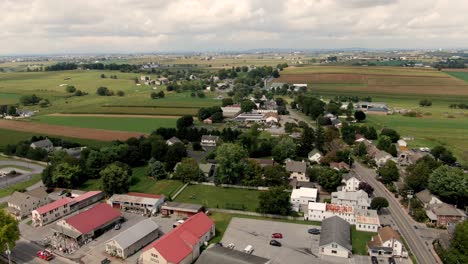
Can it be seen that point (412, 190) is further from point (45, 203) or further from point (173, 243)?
point (45, 203)

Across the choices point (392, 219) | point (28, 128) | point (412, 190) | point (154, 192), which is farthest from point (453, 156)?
point (28, 128)

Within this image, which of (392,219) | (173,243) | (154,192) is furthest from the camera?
(154,192)

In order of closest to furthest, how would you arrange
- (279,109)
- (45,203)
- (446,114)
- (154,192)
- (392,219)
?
(392,219) < (45,203) < (154,192) < (446,114) < (279,109)

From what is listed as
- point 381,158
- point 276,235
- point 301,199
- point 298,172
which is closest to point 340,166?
point 298,172

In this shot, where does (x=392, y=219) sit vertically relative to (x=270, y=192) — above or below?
below

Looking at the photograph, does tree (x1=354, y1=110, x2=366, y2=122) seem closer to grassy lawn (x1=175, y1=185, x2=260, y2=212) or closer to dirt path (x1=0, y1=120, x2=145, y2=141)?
grassy lawn (x1=175, y1=185, x2=260, y2=212)

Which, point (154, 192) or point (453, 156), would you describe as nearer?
point (154, 192)

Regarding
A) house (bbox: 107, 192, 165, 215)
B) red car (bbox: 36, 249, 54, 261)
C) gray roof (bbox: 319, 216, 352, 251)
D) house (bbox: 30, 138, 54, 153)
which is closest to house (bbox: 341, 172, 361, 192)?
gray roof (bbox: 319, 216, 352, 251)
